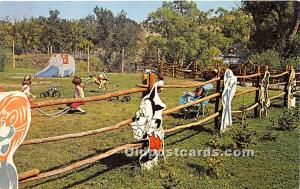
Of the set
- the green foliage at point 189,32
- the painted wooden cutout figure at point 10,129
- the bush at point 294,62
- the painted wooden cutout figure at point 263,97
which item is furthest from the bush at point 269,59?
the painted wooden cutout figure at point 10,129

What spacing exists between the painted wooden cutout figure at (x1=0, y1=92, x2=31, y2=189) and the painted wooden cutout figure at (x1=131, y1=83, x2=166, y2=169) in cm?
197

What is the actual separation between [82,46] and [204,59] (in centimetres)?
1519

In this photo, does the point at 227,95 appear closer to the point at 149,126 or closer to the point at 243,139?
the point at 243,139

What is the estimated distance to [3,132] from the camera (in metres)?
3.38

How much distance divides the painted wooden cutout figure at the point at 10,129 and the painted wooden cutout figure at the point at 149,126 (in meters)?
1.97

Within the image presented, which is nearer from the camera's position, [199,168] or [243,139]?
[199,168]

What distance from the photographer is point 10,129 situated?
3.43 m

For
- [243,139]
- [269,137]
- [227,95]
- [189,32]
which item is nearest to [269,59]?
[189,32]

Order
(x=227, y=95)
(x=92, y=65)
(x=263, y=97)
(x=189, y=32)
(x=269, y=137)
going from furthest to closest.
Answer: (x=92, y=65) → (x=189, y=32) → (x=263, y=97) → (x=227, y=95) → (x=269, y=137)

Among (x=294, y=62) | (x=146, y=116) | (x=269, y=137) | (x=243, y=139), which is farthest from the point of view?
(x=294, y=62)

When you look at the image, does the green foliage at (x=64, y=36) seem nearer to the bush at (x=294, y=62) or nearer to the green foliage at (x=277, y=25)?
the green foliage at (x=277, y=25)

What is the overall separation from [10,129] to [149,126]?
2.27 meters

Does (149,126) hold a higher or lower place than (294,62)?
lower

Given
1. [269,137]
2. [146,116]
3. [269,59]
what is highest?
[269,59]
